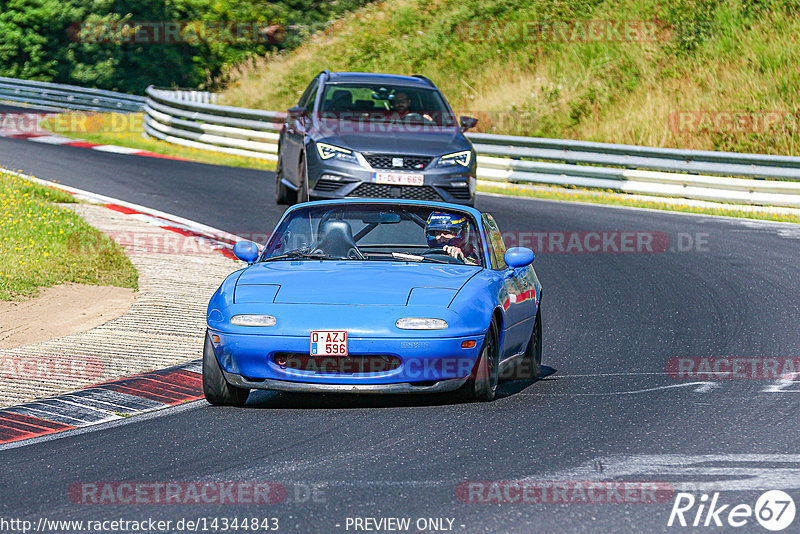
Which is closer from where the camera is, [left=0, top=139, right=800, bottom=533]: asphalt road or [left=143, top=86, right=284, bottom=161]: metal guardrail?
[left=0, top=139, right=800, bottom=533]: asphalt road

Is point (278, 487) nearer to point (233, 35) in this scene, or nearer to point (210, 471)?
point (210, 471)

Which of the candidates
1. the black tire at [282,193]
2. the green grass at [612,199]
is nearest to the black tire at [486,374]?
the black tire at [282,193]

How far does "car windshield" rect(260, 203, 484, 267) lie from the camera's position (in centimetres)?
899

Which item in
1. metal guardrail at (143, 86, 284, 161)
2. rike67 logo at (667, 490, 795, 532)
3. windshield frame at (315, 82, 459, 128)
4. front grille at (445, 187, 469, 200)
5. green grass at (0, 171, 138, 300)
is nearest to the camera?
rike67 logo at (667, 490, 795, 532)

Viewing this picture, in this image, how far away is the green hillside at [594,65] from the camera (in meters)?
27.6

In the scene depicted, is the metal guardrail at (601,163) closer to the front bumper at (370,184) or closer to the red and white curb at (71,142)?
the red and white curb at (71,142)

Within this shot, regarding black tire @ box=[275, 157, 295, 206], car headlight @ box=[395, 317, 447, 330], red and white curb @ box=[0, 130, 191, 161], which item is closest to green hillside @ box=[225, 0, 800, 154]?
red and white curb @ box=[0, 130, 191, 161]

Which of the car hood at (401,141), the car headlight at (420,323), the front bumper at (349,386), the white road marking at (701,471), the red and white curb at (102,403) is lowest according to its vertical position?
the red and white curb at (102,403)

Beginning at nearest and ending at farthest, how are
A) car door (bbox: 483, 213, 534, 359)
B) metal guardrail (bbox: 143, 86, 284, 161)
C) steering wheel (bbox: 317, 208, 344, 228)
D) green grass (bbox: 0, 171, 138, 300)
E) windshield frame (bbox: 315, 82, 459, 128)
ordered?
1. car door (bbox: 483, 213, 534, 359)
2. steering wheel (bbox: 317, 208, 344, 228)
3. green grass (bbox: 0, 171, 138, 300)
4. windshield frame (bbox: 315, 82, 459, 128)
5. metal guardrail (bbox: 143, 86, 284, 161)

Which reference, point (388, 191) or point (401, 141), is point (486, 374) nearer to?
point (388, 191)

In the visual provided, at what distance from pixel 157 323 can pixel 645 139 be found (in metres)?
18.3

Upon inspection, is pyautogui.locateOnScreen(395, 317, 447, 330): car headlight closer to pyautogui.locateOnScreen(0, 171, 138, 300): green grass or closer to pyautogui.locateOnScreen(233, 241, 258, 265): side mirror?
pyautogui.locateOnScreen(233, 241, 258, 265): side mirror

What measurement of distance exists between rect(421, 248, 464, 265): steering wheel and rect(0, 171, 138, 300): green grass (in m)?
4.32

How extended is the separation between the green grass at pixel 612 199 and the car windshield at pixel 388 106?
553 cm
